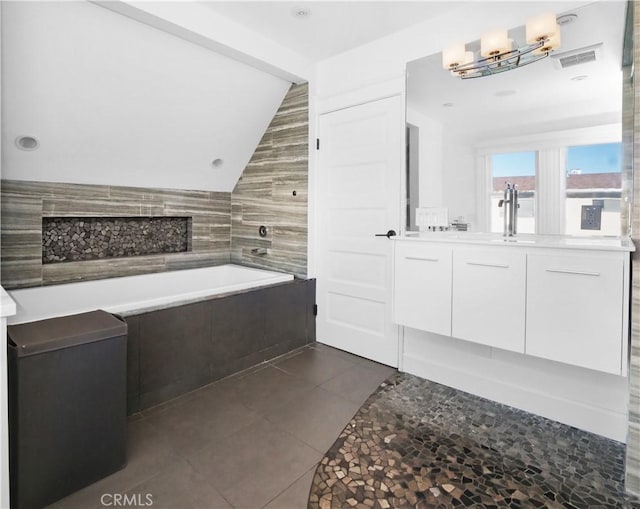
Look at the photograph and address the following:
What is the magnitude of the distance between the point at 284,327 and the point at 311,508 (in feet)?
5.66

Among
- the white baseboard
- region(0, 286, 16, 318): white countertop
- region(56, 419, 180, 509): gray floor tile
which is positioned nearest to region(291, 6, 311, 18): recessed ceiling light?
region(0, 286, 16, 318): white countertop

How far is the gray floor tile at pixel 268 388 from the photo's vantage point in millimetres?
2432

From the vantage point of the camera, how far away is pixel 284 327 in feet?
10.6

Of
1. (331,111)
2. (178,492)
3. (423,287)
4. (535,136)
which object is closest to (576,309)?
(423,287)

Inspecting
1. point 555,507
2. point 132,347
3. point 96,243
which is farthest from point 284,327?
point 555,507

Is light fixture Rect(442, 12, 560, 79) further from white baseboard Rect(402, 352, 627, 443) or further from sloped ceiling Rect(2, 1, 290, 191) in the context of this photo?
white baseboard Rect(402, 352, 627, 443)

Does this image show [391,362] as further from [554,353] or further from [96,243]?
[96,243]

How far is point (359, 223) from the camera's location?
3.20 metres

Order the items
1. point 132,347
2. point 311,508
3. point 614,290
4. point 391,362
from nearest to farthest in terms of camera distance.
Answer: point 311,508
point 614,290
point 132,347
point 391,362

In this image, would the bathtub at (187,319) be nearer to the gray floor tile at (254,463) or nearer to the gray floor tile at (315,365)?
the gray floor tile at (315,365)

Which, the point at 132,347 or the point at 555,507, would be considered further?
the point at 132,347

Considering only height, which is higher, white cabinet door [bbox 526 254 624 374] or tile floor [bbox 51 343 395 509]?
white cabinet door [bbox 526 254 624 374]

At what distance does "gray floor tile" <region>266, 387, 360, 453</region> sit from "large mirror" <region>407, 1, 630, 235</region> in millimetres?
1351

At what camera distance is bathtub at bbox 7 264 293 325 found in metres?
2.37
